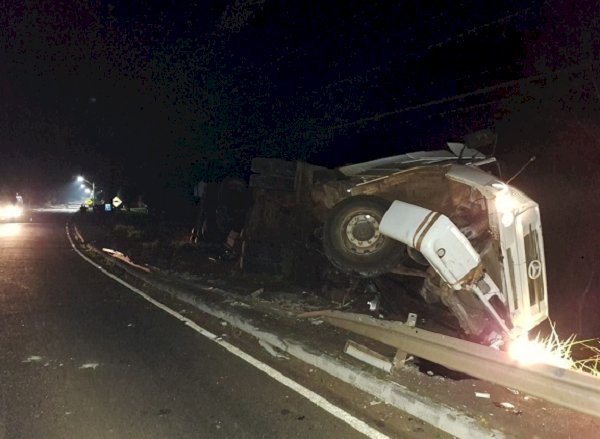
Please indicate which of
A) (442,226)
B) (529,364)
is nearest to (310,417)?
(529,364)

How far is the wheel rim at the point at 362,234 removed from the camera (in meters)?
6.56

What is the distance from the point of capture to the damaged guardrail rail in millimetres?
3383

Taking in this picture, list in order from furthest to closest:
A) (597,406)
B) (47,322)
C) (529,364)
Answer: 1. (47,322)
2. (529,364)
3. (597,406)

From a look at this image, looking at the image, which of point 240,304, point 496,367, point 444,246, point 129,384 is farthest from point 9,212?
point 496,367

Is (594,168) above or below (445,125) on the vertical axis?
below

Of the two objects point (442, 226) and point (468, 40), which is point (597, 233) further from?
point (468, 40)

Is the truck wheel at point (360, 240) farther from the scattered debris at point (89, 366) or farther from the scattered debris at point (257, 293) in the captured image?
the scattered debris at point (89, 366)

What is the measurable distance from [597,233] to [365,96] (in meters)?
7.23

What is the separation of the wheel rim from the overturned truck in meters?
0.01

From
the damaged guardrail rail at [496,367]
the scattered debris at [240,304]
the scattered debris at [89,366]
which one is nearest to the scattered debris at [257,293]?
the scattered debris at [240,304]

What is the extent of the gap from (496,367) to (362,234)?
2.99 meters

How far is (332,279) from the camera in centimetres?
770

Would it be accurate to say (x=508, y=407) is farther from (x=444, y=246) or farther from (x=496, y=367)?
(x=444, y=246)

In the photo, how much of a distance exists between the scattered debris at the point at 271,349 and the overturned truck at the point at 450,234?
1.51 m
